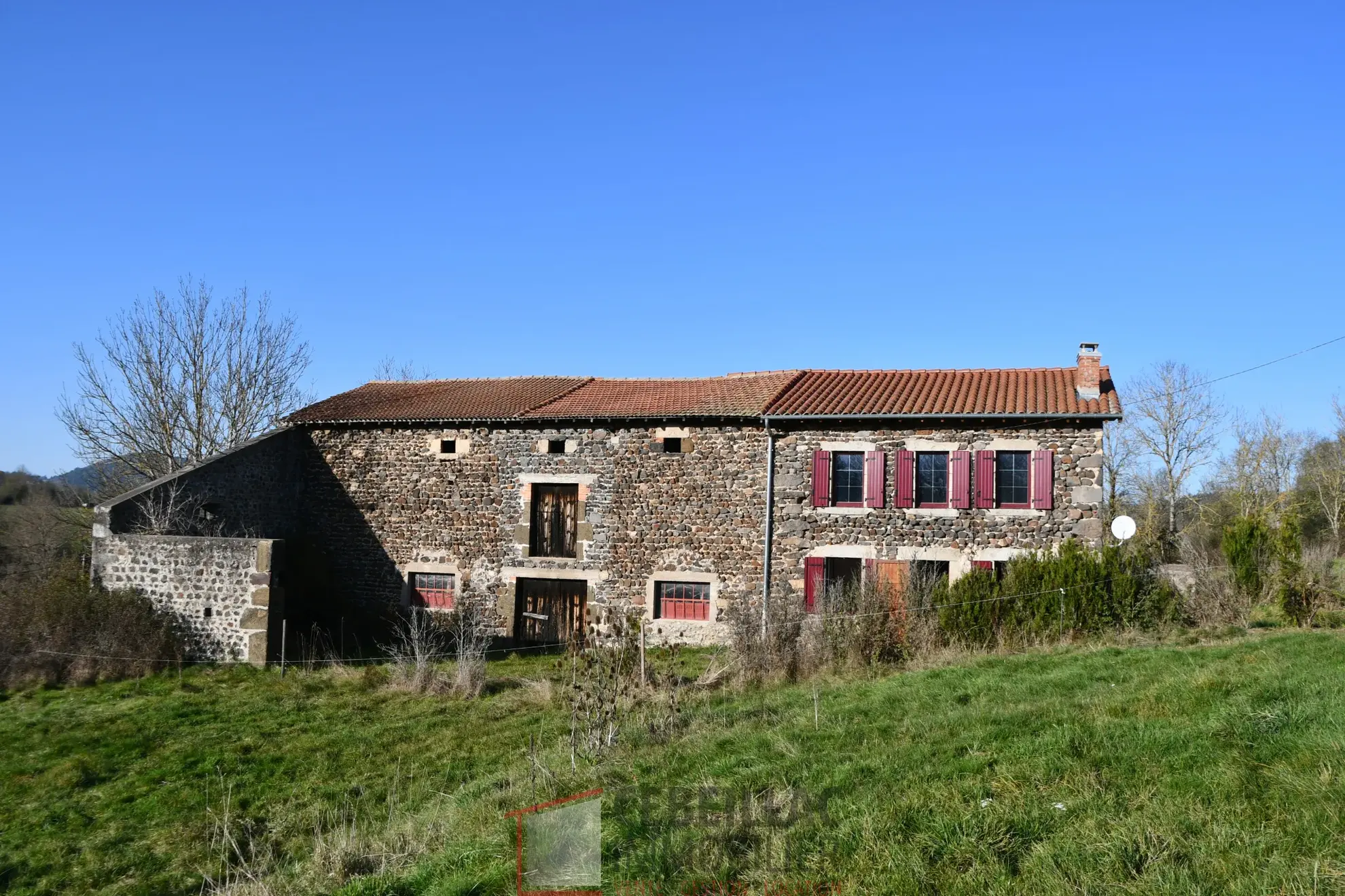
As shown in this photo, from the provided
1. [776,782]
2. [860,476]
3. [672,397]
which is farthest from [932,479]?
[776,782]

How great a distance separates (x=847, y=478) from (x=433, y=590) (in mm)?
8197

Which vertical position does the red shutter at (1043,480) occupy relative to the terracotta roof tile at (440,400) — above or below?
below

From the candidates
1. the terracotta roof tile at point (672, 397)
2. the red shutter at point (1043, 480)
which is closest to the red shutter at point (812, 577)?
the terracotta roof tile at point (672, 397)

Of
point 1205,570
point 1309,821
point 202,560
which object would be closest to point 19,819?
point 202,560

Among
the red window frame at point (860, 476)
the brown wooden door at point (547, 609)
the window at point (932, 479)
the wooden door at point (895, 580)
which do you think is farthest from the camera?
the brown wooden door at point (547, 609)

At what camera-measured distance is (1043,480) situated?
14.7 m

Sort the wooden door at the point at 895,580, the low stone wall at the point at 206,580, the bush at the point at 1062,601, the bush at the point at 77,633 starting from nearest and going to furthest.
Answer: the bush at the point at 77,633 → the wooden door at the point at 895,580 → the bush at the point at 1062,601 → the low stone wall at the point at 206,580

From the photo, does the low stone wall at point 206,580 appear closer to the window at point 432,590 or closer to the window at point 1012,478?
the window at point 432,590

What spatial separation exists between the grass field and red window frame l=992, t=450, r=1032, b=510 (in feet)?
13.7

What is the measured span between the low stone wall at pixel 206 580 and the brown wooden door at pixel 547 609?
14.7ft

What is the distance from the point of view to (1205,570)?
13.4 metres

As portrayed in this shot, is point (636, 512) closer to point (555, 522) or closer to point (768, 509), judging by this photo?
point (555, 522)

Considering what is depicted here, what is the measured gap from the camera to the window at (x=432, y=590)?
17.3m

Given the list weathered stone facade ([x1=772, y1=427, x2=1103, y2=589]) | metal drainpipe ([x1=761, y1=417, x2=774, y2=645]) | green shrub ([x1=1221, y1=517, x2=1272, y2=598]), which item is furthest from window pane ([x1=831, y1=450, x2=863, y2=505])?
green shrub ([x1=1221, y1=517, x2=1272, y2=598])
